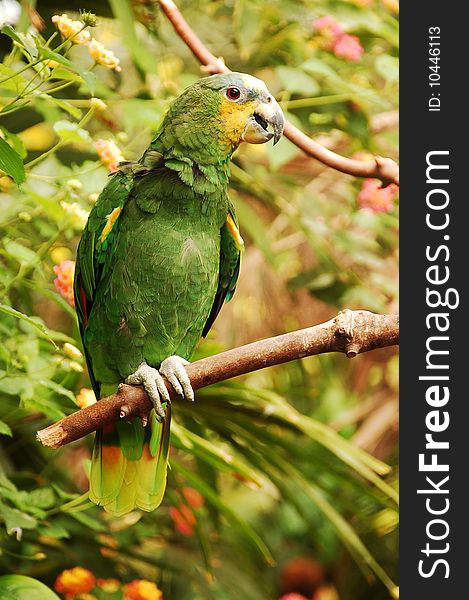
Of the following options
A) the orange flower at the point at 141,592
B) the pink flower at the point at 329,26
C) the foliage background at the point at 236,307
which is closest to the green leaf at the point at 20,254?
the foliage background at the point at 236,307

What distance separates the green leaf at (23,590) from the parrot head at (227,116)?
60 cm

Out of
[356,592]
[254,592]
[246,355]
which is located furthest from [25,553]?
[356,592]

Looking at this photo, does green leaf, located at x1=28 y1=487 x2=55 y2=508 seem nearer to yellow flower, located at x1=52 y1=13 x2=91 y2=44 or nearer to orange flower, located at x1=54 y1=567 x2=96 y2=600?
orange flower, located at x1=54 y1=567 x2=96 y2=600

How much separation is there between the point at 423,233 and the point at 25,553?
82cm

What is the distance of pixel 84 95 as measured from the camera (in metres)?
1.53

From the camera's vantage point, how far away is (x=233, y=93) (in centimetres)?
104

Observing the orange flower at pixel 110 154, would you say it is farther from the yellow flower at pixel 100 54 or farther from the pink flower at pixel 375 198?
the pink flower at pixel 375 198

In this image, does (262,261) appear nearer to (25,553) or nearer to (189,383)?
(25,553)

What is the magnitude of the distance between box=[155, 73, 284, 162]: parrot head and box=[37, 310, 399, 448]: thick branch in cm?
30

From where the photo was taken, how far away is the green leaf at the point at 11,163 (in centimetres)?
83

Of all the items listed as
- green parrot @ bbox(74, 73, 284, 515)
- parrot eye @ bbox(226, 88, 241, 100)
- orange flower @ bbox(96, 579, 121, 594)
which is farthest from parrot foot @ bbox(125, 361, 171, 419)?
orange flower @ bbox(96, 579, 121, 594)

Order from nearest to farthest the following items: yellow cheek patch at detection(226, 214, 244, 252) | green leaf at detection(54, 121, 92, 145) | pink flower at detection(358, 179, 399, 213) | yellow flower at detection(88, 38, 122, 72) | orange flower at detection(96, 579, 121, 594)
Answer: yellow flower at detection(88, 38, 122, 72) < green leaf at detection(54, 121, 92, 145) < yellow cheek patch at detection(226, 214, 244, 252) < orange flower at detection(96, 579, 121, 594) < pink flower at detection(358, 179, 399, 213)

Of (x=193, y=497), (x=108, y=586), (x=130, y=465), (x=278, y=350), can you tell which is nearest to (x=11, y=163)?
(x=278, y=350)

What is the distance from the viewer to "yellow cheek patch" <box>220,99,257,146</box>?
1.04 meters
